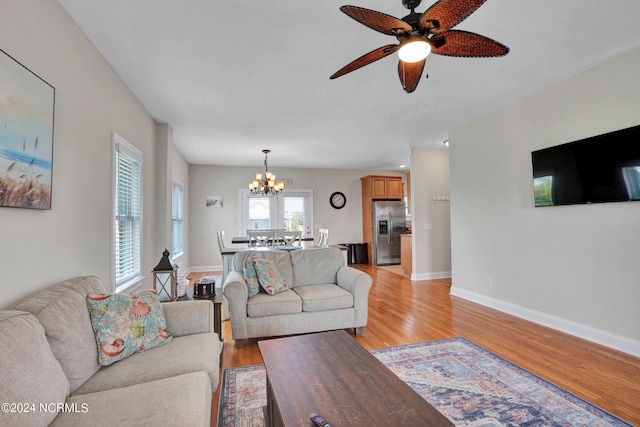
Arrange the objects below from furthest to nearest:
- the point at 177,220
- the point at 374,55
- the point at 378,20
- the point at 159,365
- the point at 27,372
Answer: the point at 177,220, the point at 374,55, the point at 159,365, the point at 378,20, the point at 27,372

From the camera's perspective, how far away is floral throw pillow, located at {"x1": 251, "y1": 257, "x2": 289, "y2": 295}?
315cm

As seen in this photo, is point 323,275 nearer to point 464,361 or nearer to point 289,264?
point 289,264

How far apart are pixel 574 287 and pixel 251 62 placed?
12.4 feet

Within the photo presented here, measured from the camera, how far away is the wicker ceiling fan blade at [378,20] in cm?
143

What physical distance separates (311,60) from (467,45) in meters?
1.37

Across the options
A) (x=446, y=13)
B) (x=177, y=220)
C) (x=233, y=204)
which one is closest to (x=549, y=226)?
(x=446, y=13)

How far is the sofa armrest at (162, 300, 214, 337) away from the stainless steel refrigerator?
238 inches

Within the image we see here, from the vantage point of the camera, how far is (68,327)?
1.46m

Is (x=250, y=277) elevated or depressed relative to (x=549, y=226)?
depressed

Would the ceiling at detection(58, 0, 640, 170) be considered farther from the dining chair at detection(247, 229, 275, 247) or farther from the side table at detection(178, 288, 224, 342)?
the side table at detection(178, 288, 224, 342)

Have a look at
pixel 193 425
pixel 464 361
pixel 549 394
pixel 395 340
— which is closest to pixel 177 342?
pixel 193 425

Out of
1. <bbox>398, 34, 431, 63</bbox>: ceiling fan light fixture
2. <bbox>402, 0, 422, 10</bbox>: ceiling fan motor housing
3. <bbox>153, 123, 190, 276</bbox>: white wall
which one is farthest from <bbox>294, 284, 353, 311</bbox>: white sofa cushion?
<bbox>402, 0, 422, 10</bbox>: ceiling fan motor housing

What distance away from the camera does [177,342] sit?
1.91 m

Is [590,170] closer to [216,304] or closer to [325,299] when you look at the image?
[325,299]
